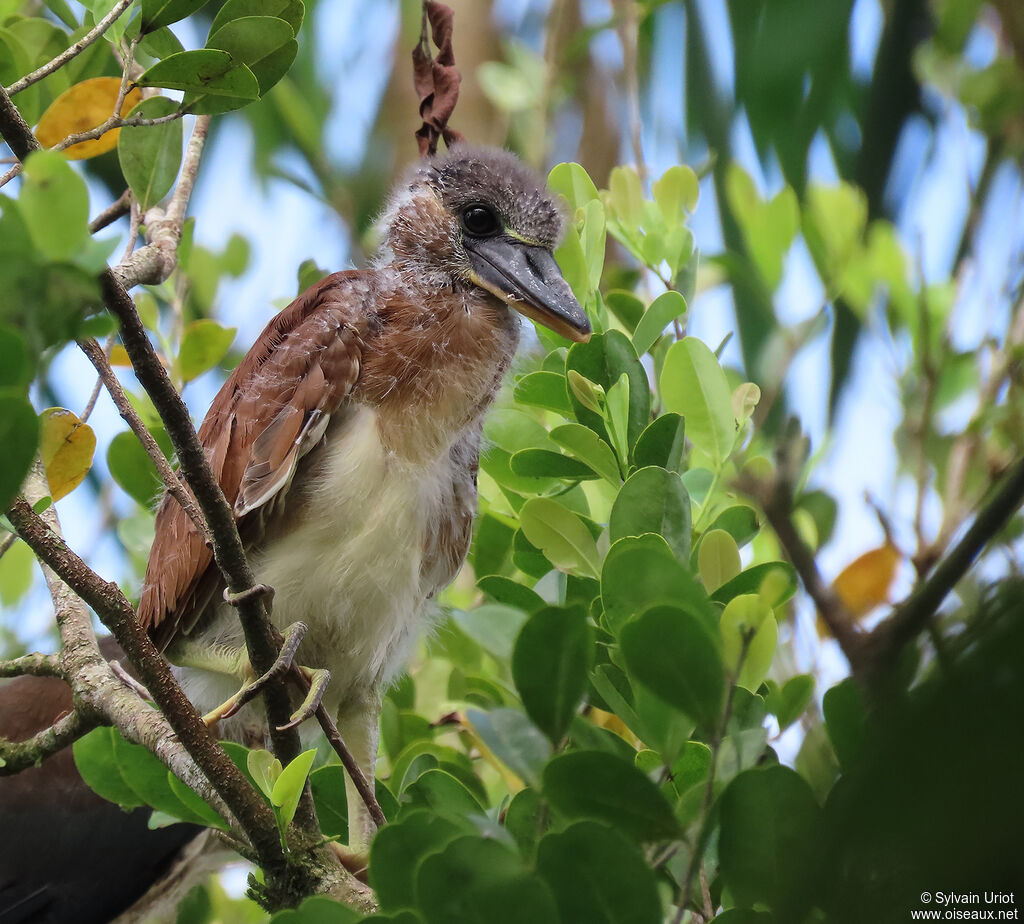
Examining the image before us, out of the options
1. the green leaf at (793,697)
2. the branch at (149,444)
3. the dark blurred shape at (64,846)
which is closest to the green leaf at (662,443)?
the green leaf at (793,697)

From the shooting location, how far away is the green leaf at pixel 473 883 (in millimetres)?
664

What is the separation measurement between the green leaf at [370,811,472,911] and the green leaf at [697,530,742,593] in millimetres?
404

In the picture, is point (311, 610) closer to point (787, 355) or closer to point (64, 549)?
point (64, 549)

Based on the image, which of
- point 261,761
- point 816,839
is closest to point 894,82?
point 816,839

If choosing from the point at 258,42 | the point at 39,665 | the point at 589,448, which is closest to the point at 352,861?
the point at 39,665

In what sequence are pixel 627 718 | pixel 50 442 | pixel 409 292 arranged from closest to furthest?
pixel 627 718, pixel 50 442, pixel 409 292

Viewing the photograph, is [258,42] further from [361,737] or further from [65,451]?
[361,737]

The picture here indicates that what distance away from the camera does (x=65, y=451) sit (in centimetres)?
131

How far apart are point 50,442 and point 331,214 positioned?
80.8 inches

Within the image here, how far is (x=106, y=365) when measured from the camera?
1.26m

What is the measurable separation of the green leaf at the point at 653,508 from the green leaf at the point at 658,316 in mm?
276

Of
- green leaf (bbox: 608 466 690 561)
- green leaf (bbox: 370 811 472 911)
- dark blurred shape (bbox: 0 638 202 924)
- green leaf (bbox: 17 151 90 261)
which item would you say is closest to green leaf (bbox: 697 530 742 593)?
green leaf (bbox: 608 466 690 561)

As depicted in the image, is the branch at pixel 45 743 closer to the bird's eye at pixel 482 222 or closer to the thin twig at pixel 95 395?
the thin twig at pixel 95 395

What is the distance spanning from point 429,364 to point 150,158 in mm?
506
